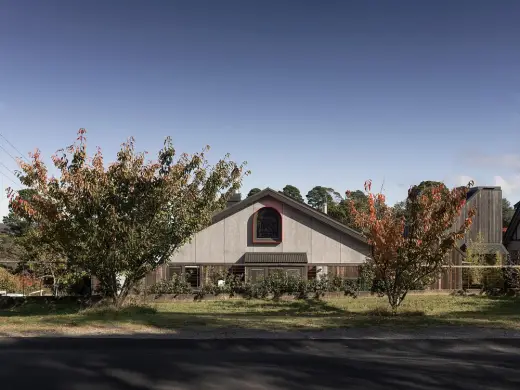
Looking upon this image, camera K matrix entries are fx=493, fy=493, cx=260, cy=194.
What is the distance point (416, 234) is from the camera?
16172 mm

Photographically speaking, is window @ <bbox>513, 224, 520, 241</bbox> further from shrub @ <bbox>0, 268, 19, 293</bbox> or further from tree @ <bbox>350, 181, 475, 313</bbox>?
shrub @ <bbox>0, 268, 19, 293</bbox>

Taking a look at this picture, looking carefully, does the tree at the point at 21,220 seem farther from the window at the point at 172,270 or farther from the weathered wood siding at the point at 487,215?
the weathered wood siding at the point at 487,215

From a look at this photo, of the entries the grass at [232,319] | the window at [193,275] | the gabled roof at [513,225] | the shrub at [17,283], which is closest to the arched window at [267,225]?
the window at [193,275]

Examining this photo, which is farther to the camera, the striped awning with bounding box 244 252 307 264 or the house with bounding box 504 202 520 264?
the house with bounding box 504 202 520 264

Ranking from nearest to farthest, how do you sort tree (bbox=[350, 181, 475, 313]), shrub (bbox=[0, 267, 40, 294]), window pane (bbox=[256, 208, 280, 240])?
1. tree (bbox=[350, 181, 475, 313])
2. shrub (bbox=[0, 267, 40, 294])
3. window pane (bbox=[256, 208, 280, 240])

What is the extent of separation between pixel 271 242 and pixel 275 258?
1.01 meters

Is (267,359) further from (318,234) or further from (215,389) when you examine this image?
(318,234)

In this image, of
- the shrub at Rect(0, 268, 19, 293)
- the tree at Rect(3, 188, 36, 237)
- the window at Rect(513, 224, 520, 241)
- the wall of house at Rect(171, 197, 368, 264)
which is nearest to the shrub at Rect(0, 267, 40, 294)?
the shrub at Rect(0, 268, 19, 293)

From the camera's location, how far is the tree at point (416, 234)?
52.5 feet

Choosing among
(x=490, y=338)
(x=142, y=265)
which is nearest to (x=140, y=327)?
(x=142, y=265)

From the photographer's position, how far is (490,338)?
11.0 meters

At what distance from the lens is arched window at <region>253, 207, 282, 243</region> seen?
91.5ft

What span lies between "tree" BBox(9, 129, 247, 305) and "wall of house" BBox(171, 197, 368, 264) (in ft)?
35.8

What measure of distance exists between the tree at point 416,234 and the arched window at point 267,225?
11085 mm
